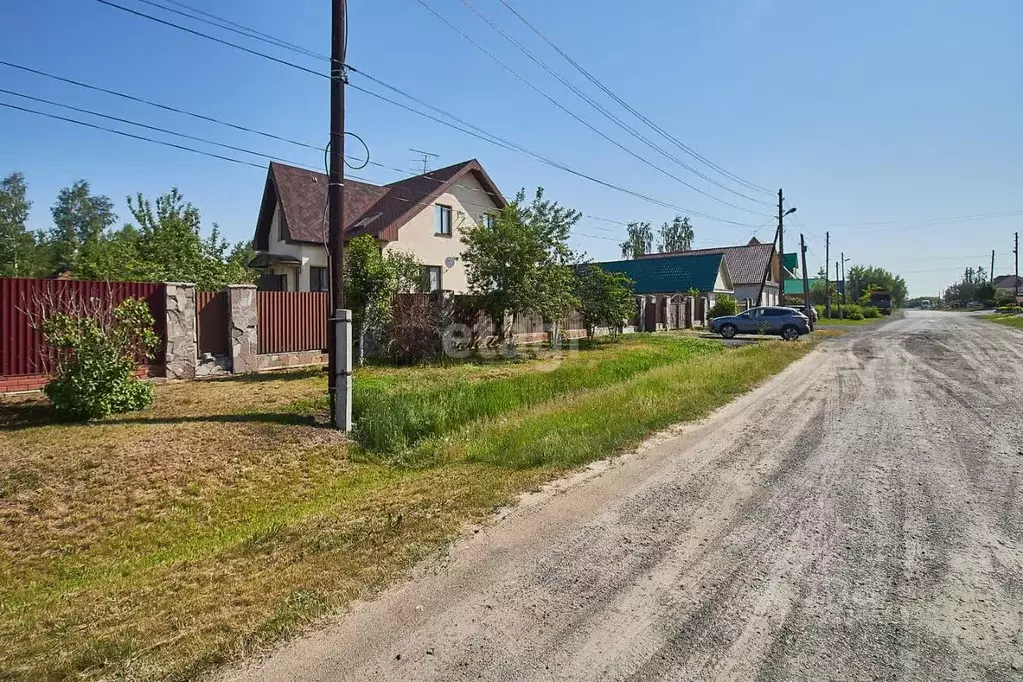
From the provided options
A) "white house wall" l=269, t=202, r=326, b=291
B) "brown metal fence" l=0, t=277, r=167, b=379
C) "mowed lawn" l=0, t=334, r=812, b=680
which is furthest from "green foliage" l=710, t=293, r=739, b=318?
"brown metal fence" l=0, t=277, r=167, b=379

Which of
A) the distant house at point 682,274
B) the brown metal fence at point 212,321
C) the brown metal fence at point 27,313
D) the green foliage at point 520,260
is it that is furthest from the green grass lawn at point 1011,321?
the brown metal fence at point 27,313

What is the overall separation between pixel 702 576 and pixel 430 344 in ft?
41.2

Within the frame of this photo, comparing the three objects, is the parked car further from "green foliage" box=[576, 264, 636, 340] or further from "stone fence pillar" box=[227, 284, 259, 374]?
"stone fence pillar" box=[227, 284, 259, 374]

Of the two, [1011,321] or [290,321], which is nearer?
[290,321]

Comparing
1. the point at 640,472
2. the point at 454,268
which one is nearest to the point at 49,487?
the point at 640,472

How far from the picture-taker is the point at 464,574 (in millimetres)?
3797

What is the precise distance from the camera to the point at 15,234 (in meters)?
41.6

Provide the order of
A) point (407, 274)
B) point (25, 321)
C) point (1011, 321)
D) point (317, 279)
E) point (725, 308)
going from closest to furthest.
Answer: point (25, 321) → point (407, 274) → point (317, 279) → point (725, 308) → point (1011, 321)

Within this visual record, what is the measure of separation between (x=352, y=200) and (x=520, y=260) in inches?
547

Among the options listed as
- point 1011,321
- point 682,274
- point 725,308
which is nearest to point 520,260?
point 725,308

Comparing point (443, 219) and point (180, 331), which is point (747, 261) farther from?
point (180, 331)

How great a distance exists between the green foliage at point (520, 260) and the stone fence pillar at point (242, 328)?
6894 mm

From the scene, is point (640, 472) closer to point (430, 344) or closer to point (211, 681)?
point (211, 681)

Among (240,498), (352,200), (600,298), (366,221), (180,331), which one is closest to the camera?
(240,498)
